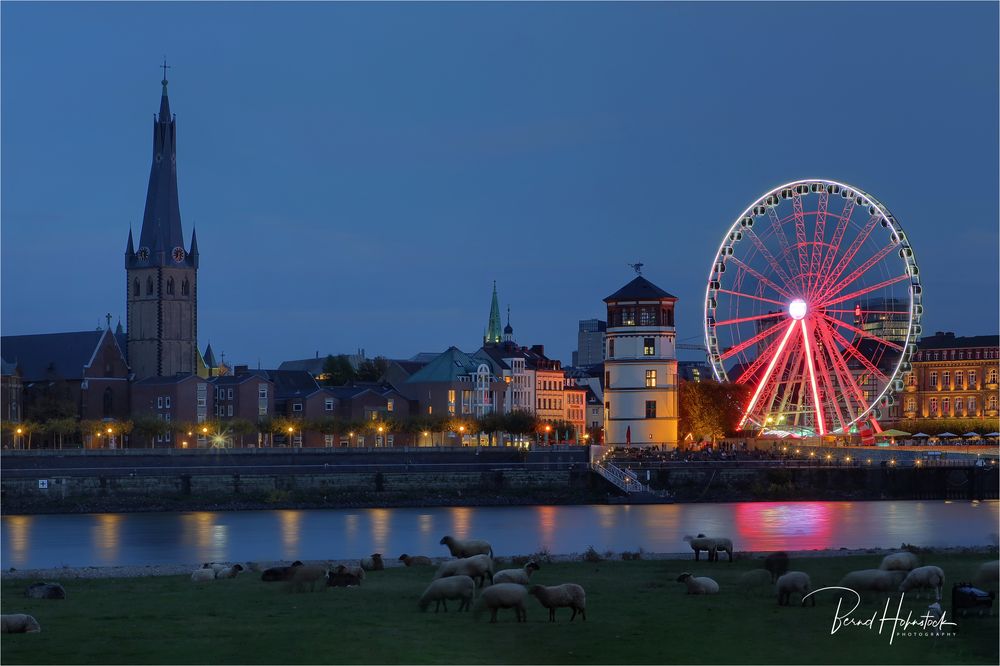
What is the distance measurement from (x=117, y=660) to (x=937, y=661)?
11617 millimetres

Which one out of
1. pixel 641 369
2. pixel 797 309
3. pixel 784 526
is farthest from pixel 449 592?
pixel 641 369

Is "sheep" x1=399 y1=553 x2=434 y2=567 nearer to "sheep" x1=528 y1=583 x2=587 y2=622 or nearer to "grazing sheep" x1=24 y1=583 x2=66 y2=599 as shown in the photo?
"grazing sheep" x1=24 y1=583 x2=66 y2=599

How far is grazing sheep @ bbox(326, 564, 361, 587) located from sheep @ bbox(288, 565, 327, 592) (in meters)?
0.24

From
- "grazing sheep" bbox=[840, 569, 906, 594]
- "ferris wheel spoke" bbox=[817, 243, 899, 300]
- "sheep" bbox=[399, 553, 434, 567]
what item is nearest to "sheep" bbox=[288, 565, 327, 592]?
"sheep" bbox=[399, 553, 434, 567]

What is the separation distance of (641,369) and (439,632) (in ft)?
278

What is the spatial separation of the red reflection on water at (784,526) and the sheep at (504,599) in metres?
25.5

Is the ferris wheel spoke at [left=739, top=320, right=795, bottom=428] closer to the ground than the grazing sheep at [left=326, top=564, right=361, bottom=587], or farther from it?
farther from it

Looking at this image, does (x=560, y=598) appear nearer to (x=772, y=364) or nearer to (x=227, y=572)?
(x=227, y=572)

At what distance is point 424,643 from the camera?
25250mm

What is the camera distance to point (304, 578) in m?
33.3

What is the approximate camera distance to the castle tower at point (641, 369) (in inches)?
4348

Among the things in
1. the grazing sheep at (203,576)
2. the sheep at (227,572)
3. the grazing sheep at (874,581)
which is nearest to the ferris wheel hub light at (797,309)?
the sheep at (227,572)

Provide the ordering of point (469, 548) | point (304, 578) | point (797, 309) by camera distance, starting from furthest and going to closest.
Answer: point (797, 309) → point (469, 548) → point (304, 578)

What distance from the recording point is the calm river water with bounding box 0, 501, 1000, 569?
55.0 m
